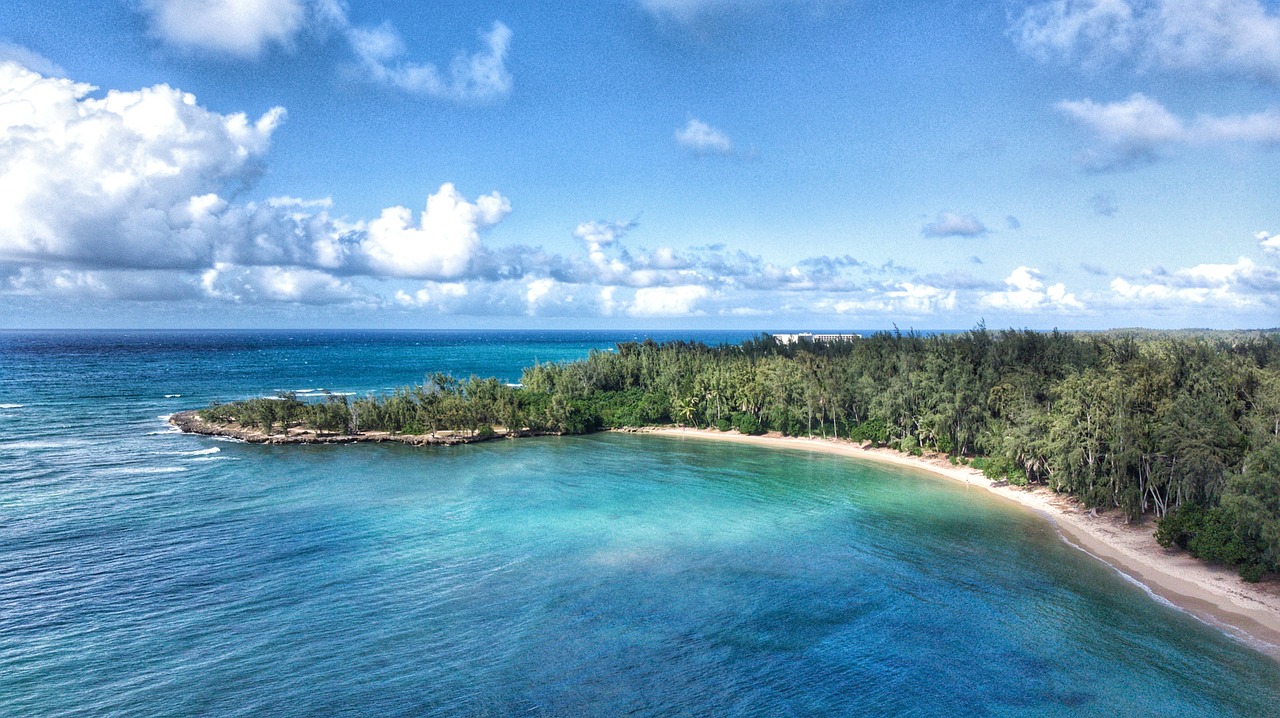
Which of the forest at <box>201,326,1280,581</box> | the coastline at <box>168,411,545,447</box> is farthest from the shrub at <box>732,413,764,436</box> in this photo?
the coastline at <box>168,411,545,447</box>

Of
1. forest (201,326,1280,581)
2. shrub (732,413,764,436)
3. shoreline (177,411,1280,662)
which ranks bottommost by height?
shoreline (177,411,1280,662)

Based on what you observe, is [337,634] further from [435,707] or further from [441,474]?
[441,474]

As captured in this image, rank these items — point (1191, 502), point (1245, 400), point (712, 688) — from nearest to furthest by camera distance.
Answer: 1. point (712, 688)
2. point (1191, 502)
3. point (1245, 400)

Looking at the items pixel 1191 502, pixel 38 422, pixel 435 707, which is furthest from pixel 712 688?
pixel 38 422

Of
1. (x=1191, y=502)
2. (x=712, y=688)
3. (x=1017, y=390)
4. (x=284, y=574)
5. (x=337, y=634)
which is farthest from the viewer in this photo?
(x=1017, y=390)

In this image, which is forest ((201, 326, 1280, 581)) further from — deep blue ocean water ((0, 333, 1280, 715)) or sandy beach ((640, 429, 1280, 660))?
deep blue ocean water ((0, 333, 1280, 715))
